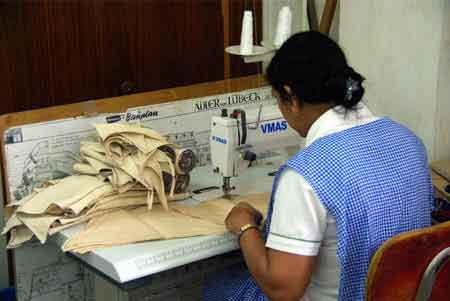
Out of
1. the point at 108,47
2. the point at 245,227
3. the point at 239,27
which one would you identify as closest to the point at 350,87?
the point at 245,227

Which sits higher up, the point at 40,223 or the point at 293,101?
the point at 293,101

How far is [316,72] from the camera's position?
4.99 feet

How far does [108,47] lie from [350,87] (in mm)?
1271

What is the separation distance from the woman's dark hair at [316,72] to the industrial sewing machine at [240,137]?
0.35 meters

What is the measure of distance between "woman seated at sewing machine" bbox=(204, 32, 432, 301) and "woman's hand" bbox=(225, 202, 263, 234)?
3 cm

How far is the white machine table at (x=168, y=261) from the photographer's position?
1595 millimetres

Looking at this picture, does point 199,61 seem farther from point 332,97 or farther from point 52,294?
point 332,97

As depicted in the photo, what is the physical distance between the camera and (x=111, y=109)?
6.99ft

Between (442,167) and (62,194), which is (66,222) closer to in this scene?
(62,194)

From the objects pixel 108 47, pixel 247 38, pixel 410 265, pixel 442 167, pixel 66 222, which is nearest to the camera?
pixel 410 265

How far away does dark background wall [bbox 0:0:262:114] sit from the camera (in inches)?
94.2

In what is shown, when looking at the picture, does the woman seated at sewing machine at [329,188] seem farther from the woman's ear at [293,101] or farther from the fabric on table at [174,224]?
the fabric on table at [174,224]

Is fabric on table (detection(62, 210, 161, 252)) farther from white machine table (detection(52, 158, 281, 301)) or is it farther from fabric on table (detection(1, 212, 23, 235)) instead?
fabric on table (detection(1, 212, 23, 235))

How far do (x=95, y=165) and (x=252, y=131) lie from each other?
0.43 m
